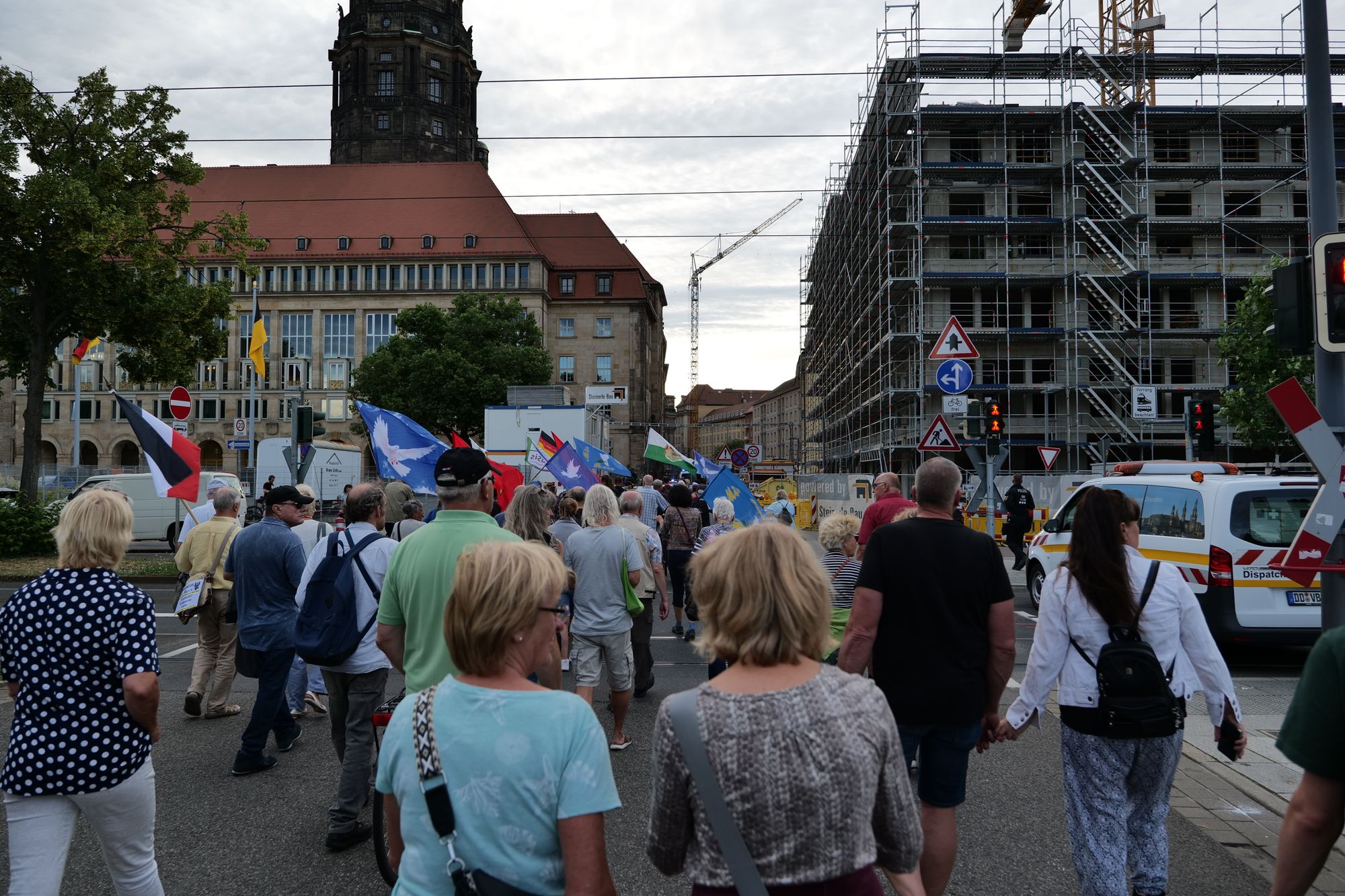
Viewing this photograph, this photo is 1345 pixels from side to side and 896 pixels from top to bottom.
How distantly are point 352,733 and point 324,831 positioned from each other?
59 centimetres

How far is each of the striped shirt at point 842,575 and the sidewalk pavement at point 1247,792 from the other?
2143 mm

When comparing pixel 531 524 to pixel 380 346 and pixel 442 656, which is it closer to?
pixel 442 656

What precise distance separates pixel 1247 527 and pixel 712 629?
8.65 meters

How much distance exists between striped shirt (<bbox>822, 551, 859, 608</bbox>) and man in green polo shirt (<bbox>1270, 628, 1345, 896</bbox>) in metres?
3.10

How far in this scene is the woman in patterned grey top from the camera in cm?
209

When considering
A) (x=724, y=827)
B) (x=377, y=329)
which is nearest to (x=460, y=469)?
(x=724, y=827)

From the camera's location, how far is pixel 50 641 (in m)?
A: 3.34

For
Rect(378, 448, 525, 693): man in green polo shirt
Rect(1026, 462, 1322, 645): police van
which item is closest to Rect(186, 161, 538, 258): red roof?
Rect(1026, 462, 1322, 645): police van

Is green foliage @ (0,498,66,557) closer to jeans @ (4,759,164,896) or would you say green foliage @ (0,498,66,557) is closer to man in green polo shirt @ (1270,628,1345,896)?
jeans @ (4,759,164,896)

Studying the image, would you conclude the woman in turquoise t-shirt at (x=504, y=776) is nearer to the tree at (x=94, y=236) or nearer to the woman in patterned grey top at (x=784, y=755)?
the woman in patterned grey top at (x=784, y=755)

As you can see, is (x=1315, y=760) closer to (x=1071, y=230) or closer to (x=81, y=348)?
(x=81, y=348)

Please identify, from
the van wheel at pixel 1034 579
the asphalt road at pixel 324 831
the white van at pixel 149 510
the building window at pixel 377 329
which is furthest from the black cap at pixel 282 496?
the building window at pixel 377 329

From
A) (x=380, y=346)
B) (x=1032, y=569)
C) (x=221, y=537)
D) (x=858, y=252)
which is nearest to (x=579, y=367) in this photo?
(x=380, y=346)

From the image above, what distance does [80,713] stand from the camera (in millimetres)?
3340
